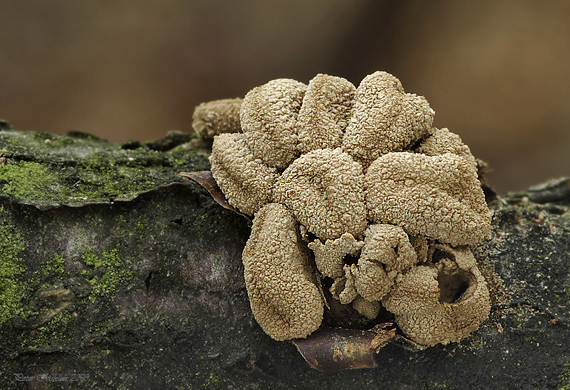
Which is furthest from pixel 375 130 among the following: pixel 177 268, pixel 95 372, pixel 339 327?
pixel 95 372

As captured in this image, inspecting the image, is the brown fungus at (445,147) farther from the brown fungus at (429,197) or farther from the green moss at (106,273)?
the green moss at (106,273)

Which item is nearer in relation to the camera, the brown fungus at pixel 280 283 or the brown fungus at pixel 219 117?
the brown fungus at pixel 280 283

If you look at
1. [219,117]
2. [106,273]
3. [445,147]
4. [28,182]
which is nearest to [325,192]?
[445,147]

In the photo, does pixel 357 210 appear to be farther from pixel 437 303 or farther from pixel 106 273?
pixel 106 273

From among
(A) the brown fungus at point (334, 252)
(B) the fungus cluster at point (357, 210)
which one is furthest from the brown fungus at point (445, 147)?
(A) the brown fungus at point (334, 252)

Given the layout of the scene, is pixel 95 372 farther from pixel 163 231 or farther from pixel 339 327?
pixel 339 327

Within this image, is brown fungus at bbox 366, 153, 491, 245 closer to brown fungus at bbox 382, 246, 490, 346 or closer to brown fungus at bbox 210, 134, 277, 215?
brown fungus at bbox 382, 246, 490, 346
